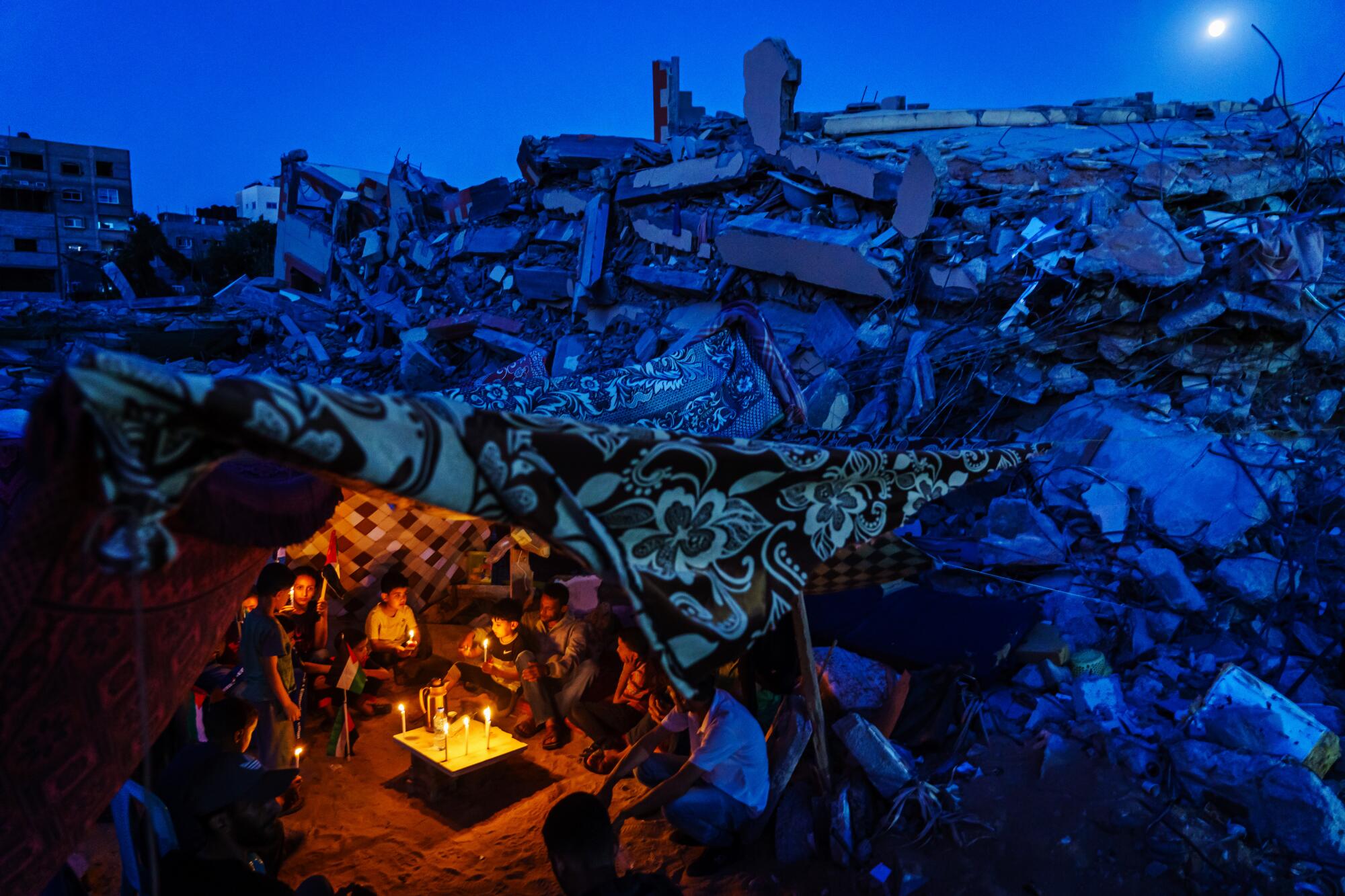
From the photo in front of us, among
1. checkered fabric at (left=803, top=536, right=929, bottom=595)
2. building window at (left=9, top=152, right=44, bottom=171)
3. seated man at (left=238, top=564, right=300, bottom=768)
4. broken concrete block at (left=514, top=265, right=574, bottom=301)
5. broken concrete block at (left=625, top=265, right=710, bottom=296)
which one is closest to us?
checkered fabric at (left=803, top=536, right=929, bottom=595)

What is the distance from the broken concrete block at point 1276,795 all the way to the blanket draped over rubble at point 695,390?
2660mm

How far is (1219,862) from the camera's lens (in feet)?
10.8

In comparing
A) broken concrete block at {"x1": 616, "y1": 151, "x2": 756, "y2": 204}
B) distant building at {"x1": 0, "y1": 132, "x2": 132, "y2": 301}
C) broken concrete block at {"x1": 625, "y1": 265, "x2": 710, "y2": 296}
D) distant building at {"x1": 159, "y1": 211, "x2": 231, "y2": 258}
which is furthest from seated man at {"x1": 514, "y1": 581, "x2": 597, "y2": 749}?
distant building at {"x1": 159, "y1": 211, "x2": 231, "y2": 258}

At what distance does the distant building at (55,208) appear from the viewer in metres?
34.2

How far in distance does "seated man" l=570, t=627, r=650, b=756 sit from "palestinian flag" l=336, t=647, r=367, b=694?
159 cm

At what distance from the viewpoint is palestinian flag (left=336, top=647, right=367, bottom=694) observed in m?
5.45

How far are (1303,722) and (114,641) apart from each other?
456 cm

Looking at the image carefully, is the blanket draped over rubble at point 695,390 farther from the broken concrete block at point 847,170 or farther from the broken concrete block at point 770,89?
the broken concrete block at point 770,89

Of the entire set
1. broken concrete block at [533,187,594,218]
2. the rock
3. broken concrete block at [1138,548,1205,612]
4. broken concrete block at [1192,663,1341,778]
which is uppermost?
broken concrete block at [533,187,594,218]

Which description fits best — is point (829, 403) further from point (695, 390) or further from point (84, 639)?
point (84, 639)

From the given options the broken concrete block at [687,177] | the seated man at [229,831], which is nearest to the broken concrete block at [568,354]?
the broken concrete block at [687,177]

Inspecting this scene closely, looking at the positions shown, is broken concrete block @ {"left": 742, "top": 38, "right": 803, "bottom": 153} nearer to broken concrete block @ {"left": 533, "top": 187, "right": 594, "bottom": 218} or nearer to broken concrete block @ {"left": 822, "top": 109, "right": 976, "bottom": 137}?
broken concrete block @ {"left": 822, "top": 109, "right": 976, "bottom": 137}

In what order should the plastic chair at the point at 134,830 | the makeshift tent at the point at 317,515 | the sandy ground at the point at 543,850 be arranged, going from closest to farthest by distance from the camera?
the makeshift tent at the point at 317,515
the plastic chair at the point at 134,830
the sandy ground at the point at 543,850

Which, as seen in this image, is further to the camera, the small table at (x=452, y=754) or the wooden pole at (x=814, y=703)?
the small table at (x=452, y=754)
